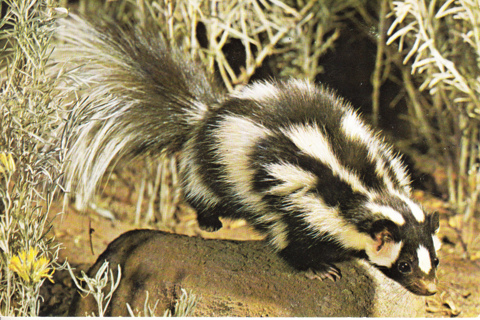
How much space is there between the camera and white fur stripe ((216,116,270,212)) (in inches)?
93.7

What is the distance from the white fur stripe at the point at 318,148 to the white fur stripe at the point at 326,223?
153 mm

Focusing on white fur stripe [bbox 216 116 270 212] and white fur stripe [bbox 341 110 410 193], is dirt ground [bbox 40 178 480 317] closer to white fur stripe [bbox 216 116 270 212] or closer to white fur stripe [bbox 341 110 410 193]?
white fur stripe [bbox 216 116 270 212]

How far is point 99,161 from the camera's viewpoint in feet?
8.21

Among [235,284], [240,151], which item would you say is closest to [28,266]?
[235,284]

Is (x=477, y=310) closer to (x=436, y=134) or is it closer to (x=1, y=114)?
(x=436, y=134)

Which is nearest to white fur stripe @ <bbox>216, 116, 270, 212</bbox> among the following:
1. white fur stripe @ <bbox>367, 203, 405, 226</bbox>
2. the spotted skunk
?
the spotted skunk

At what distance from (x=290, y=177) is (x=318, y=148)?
19 centimetres

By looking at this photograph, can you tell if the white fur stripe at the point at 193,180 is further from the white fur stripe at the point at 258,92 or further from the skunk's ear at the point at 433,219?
the skunk's ear at the point at 433,219

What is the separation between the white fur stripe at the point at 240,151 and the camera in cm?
238

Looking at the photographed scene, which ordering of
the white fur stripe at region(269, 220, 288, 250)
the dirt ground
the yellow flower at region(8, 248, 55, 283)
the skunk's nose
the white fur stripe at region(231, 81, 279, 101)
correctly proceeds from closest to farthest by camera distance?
the yellow flower at region(8, 248, 55, 283)
the skunk's nose
the white fur stripe at region(269, 220, 288, 250)
the white fur stripe at region(231, 81, 279, 101)
the dirt ground

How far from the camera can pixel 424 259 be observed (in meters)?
2.13

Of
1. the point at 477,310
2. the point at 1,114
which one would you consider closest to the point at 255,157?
the point at 1,114

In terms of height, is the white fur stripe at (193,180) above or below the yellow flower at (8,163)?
below

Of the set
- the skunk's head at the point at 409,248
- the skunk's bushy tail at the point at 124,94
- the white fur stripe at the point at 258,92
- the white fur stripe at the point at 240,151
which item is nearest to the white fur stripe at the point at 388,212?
the skunk's head at the point at 409,248
